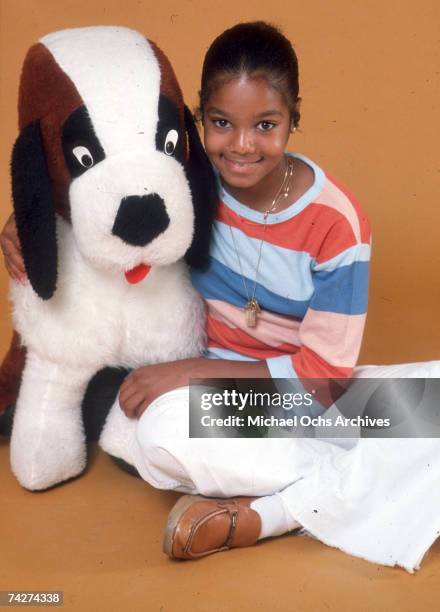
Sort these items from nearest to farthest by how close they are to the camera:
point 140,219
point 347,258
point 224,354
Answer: point 140,219, point 347,258, point 224,354

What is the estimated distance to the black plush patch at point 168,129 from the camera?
1089 mm

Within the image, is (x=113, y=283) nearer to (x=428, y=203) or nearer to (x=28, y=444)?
(x=28, y=444)

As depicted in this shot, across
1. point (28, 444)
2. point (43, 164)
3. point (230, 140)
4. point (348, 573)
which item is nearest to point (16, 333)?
point (28, 444)

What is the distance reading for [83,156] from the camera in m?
1.07

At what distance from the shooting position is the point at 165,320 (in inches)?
48.1

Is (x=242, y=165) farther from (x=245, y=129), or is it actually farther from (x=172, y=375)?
(x=172, y=375)

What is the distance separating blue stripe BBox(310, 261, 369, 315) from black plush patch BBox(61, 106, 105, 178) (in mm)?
299

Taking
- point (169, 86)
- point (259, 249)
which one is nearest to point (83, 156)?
point (169, 86)

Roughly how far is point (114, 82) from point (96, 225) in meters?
0.16

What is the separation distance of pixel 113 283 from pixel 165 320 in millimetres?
86

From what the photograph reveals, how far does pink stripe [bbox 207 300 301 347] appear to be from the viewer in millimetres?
1236

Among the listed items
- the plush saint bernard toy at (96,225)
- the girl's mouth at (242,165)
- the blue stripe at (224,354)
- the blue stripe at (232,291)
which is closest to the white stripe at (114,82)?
the plush saint bernard toy at (96,225)

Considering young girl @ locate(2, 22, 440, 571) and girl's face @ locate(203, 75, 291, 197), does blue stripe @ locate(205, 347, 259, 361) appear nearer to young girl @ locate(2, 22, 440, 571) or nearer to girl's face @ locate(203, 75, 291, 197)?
young girl @ locate(2, 22, 440, 571)

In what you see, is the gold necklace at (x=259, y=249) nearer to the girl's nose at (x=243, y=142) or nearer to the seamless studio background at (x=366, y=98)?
the girl's nose at (x=243, y=142)
